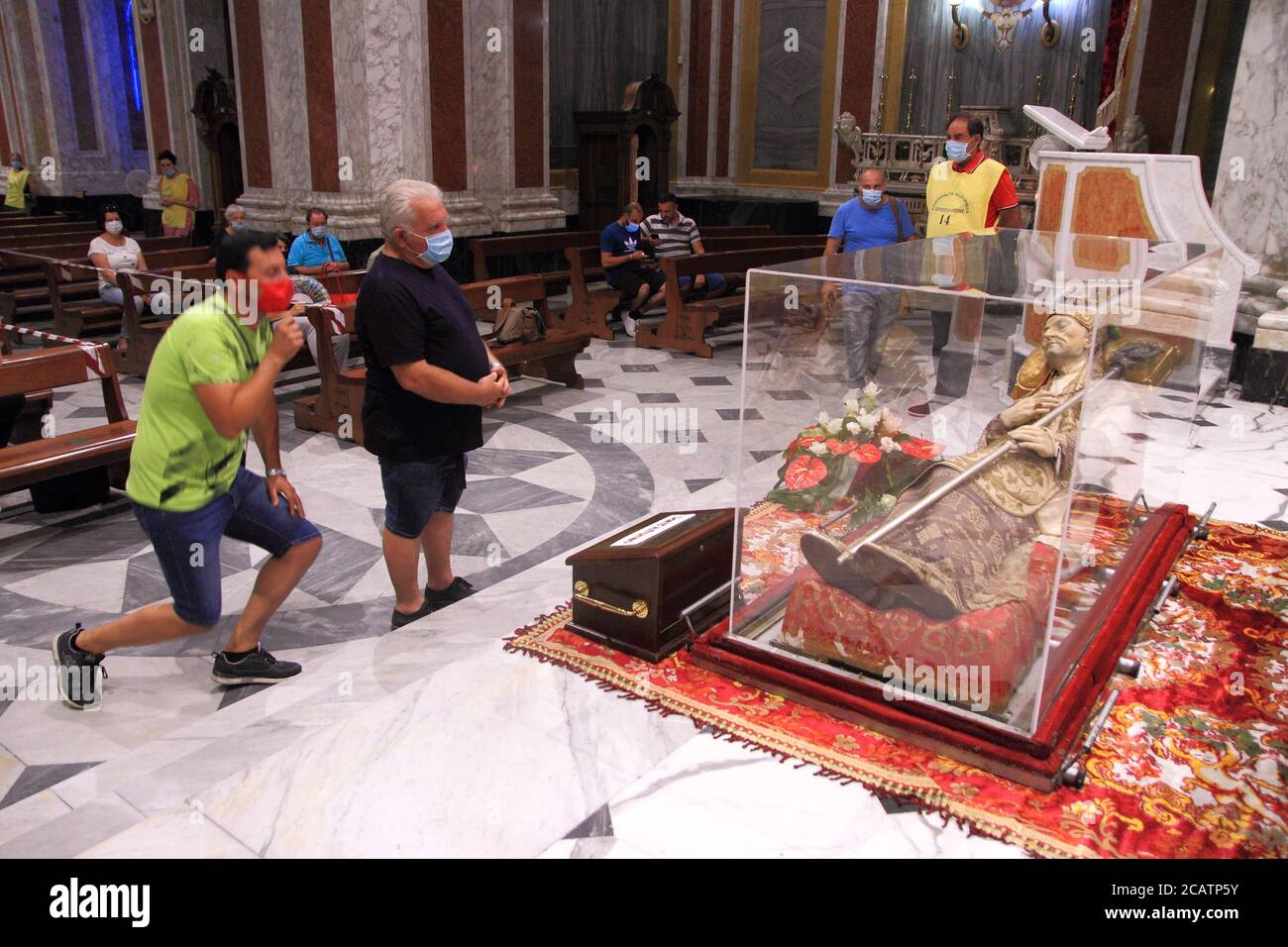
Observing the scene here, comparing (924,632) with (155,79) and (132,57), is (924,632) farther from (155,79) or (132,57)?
(132,57)

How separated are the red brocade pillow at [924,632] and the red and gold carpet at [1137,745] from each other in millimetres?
234

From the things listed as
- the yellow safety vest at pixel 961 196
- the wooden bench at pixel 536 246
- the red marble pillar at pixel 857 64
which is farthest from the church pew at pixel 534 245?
the yellow safety vest at pixel 961 196

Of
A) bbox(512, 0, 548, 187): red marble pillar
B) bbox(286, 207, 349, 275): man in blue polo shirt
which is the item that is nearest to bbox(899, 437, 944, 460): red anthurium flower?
bbox(286, 207, 349, 275): man in blue polo shirt

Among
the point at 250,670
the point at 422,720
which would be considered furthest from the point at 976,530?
the point at 250,670

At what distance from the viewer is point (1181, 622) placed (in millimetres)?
3773

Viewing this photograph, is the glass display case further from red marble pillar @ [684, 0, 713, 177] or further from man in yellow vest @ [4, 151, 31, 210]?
man in yellow vest @ [4, 151, 31, 210]

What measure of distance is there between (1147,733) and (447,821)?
6.68ft

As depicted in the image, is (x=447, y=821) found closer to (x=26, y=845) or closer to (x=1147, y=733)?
(x=26, y=845)

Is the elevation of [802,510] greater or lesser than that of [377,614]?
greater

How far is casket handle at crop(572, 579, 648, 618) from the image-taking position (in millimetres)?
3439

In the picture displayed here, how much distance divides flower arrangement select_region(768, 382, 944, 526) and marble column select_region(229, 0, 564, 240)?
7706 mm

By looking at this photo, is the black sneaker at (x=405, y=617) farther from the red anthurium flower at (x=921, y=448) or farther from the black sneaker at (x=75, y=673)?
the red anthurium flower at (x=921, y=448)

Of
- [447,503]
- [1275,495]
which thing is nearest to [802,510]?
[447,503]

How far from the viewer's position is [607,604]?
11.6ft
